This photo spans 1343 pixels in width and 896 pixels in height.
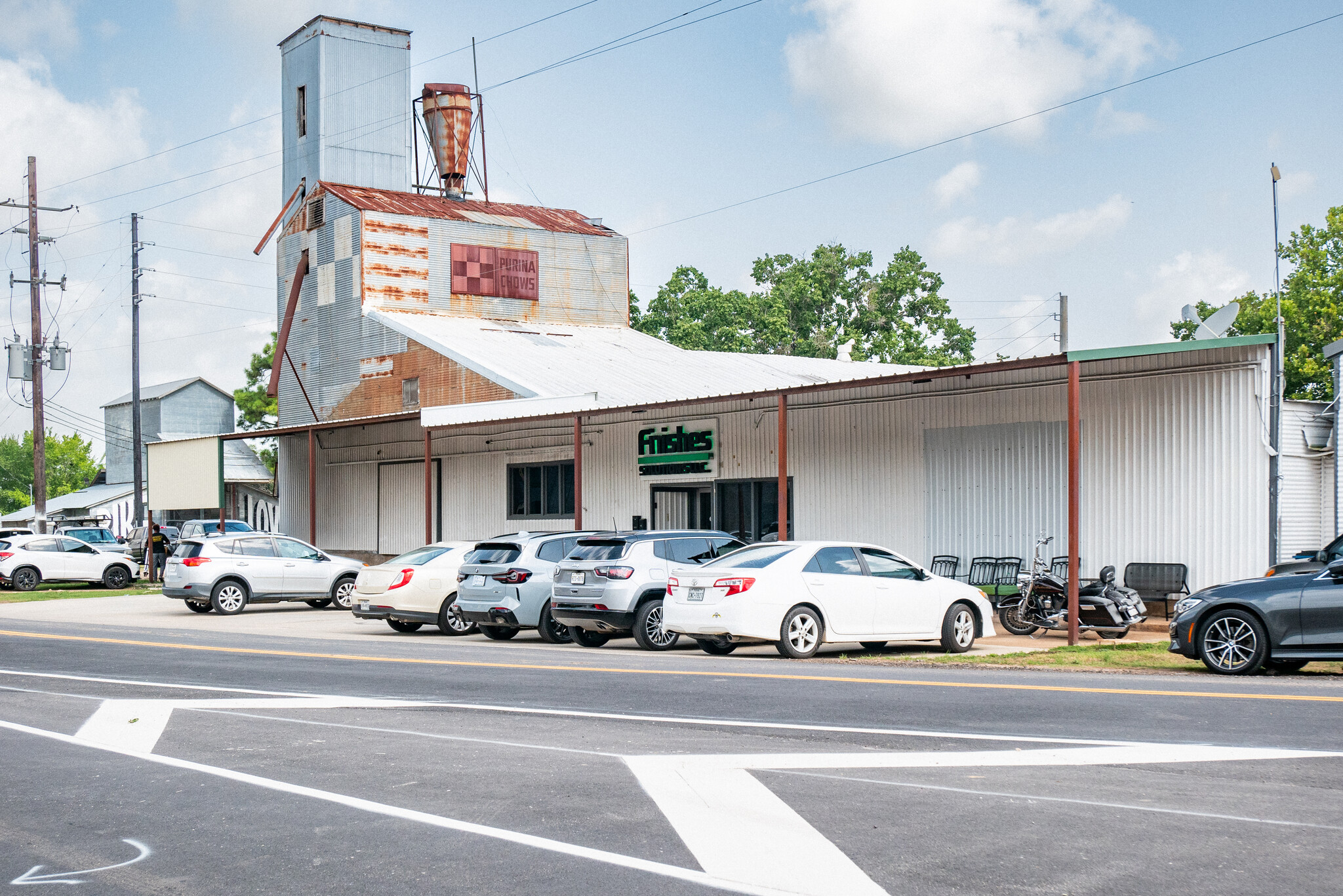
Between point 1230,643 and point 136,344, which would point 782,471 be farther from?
point 136,344

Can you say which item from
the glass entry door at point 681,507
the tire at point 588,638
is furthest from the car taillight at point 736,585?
the glass entry door at point 681,507

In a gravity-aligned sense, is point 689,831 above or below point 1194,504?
below

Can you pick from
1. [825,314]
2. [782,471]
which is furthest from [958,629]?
[825,314]

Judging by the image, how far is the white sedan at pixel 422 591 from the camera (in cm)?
2119

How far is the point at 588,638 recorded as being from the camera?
19094 millimetres

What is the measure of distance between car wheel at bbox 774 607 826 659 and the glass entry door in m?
12.1

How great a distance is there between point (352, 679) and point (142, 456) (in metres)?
83.3

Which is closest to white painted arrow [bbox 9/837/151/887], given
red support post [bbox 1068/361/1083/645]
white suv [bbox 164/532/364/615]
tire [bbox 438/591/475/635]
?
red support post [bbox 1068/361/1083/645]

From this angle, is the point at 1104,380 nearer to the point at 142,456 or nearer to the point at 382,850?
the point at 382,850

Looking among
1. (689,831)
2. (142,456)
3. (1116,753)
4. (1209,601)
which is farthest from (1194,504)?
(142,456)

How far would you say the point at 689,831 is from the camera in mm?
6844

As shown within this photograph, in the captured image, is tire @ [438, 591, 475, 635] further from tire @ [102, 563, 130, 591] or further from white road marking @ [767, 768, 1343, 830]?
tire @ [102, 563, 130, 591]

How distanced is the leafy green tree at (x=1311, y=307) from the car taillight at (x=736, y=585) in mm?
39729

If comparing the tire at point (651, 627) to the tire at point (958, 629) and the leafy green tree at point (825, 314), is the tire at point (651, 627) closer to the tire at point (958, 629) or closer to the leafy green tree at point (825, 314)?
the tire at point (958, 629)
